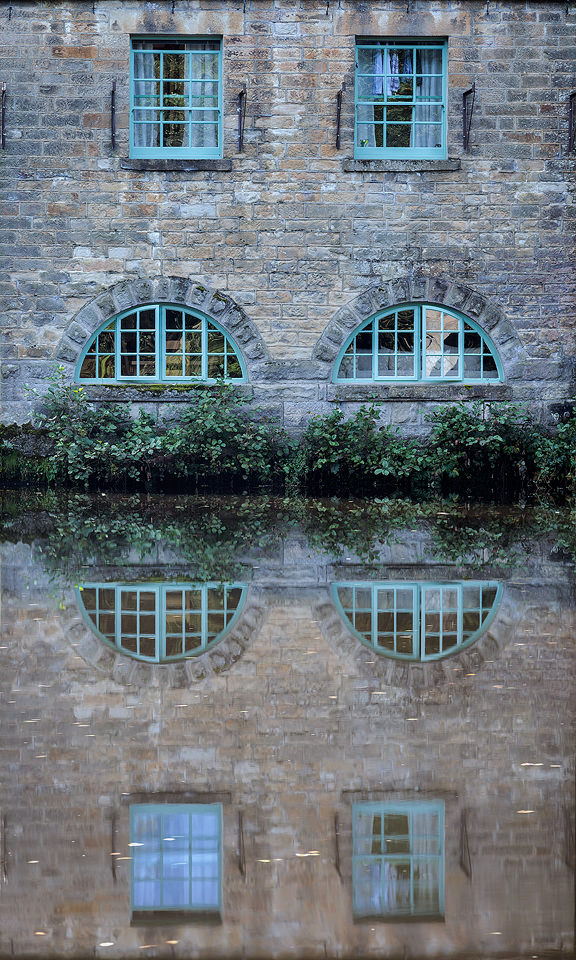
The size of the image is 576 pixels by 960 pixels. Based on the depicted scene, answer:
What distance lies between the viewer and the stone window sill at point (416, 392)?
1472 centimetres

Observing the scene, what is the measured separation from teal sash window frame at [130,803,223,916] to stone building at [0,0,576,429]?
10.8m

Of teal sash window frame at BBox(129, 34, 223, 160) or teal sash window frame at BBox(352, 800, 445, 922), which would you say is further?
teal sash window frame at BBox(129, 34, 223, 160)

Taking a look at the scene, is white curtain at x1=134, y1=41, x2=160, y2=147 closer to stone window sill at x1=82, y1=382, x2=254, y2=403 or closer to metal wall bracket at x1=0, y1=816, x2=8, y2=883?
stone window sill at x1=82, y1=382, x2=254, y2=403

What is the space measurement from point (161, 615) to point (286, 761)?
2.65m

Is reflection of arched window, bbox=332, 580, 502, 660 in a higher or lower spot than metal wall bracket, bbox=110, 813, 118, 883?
higher

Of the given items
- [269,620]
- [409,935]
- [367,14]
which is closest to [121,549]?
[269,620]

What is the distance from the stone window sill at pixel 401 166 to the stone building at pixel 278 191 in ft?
0.09

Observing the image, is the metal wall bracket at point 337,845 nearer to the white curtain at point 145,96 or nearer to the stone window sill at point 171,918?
the stone window sill at point 171,918

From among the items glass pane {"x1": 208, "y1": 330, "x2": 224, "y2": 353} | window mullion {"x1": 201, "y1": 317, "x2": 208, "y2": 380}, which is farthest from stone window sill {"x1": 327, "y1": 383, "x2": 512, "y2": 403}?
window mullion {"x1": 201, "y1": 317, "x2": 208, "y2": 380}

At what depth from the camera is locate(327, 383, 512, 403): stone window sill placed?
1472 centimetres

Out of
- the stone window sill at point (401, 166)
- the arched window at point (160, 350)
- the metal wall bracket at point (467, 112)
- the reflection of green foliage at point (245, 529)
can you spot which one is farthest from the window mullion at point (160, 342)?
the metal wall bracket at point (467, 112)

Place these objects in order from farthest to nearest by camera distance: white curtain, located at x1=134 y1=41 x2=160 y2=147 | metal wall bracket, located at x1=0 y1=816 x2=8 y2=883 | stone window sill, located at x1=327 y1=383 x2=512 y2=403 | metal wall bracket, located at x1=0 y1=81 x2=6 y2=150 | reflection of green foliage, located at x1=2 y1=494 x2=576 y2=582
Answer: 1. stone window sill, located at x1=327 y1=383 x2=512 y2=403
2. white curtain, located at x1=134 y1=41 x2=160 y2=147
3. metal wall bracket, located at x1=0 y1=81 x2=6 y2=150
4. reflection of green foliage, located at x1=2 y1=494 x2=576 y2=582
5. metal wall bracket, located at x1=0 y1=816 x2=8 y2=883

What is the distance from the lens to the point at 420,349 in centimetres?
1497

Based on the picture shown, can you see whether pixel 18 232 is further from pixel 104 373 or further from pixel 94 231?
pixel 104 373
